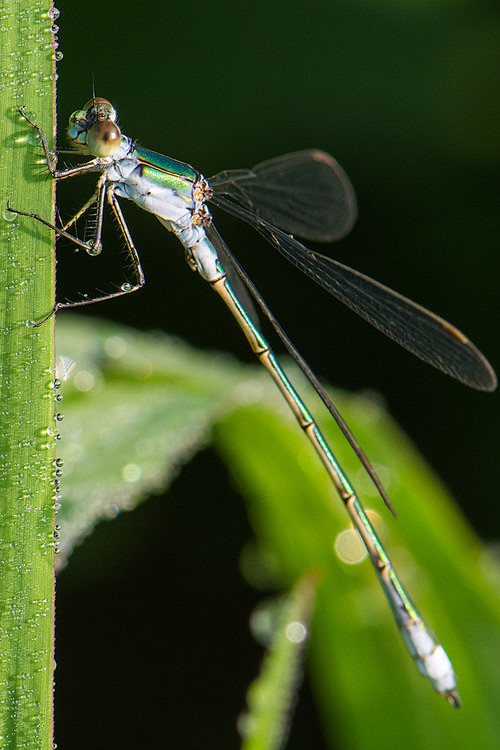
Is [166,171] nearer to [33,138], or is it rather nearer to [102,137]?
[102,137]

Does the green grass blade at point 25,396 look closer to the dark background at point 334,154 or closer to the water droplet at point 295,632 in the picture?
the water droplet at point 295,632

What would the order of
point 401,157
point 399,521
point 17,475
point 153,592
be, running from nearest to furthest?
1. point 17,475
2. point 399,521
3. point 153,592
4. point 401,157

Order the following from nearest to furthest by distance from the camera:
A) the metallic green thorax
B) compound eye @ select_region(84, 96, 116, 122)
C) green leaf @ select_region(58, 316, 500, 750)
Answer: compound eye @ select_region(84, 96, 116, 122), the metallic green thorax, green leaf @ select_region(58, 316, 500, 750)

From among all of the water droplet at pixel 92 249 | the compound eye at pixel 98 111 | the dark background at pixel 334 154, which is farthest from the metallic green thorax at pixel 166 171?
the dark background at pixel 334 154

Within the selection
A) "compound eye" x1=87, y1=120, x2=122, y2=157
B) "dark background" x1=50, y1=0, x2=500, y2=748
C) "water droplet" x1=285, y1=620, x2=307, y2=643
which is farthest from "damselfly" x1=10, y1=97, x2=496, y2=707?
"dark background" x1=50, y1=0, x2=500, y2=748

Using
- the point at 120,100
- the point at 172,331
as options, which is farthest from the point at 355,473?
the point at 120,100

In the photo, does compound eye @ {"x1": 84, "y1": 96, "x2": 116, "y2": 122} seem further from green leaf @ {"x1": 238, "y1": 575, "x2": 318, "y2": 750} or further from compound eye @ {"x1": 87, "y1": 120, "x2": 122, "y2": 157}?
green leaf @ {"x1": 238, "y1": 575, "x2": 318, "y2": 750}

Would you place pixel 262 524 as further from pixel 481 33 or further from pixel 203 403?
pixel 481 33
